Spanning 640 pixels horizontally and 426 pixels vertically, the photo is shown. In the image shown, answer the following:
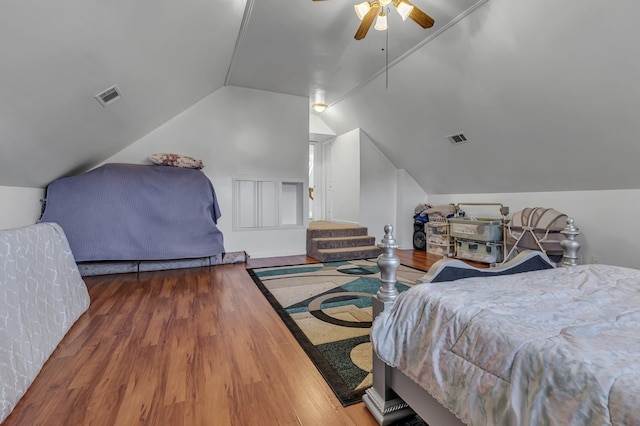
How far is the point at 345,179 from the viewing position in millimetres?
6547

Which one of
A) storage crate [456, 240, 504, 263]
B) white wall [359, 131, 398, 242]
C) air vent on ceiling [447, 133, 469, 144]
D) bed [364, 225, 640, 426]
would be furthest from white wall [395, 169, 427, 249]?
bed [364, 225, 640, 426]

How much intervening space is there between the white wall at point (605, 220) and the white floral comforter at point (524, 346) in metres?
2.81

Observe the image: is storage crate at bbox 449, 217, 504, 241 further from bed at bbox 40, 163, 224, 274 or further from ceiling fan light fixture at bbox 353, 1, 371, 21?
bed at bbox 40, 163, 224, 274

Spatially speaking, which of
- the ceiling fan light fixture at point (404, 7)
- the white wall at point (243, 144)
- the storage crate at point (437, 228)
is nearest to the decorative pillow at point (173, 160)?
the white wall at point (243, 144)

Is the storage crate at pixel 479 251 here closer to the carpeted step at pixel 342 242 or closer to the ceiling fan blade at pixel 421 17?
the carpeted step at pixel 342 242

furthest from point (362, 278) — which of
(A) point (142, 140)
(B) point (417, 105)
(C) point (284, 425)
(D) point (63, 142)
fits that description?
(A) point (142, 140)

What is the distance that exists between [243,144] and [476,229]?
4.08 meters

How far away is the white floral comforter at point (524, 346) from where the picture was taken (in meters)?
0.62

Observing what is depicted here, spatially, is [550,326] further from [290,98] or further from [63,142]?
[290,98]

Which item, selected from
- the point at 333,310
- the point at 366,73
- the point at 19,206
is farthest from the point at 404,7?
the point at 19,206

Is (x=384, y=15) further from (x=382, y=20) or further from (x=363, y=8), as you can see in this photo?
(x=363, y=8)

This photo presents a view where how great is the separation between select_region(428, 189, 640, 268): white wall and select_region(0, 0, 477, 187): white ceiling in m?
2.81

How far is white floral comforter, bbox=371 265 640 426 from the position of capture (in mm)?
624

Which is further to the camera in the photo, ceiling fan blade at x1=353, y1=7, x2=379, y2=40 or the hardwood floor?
ceiling fan blade at x1=353, y1=7, x2=379, y2=40
